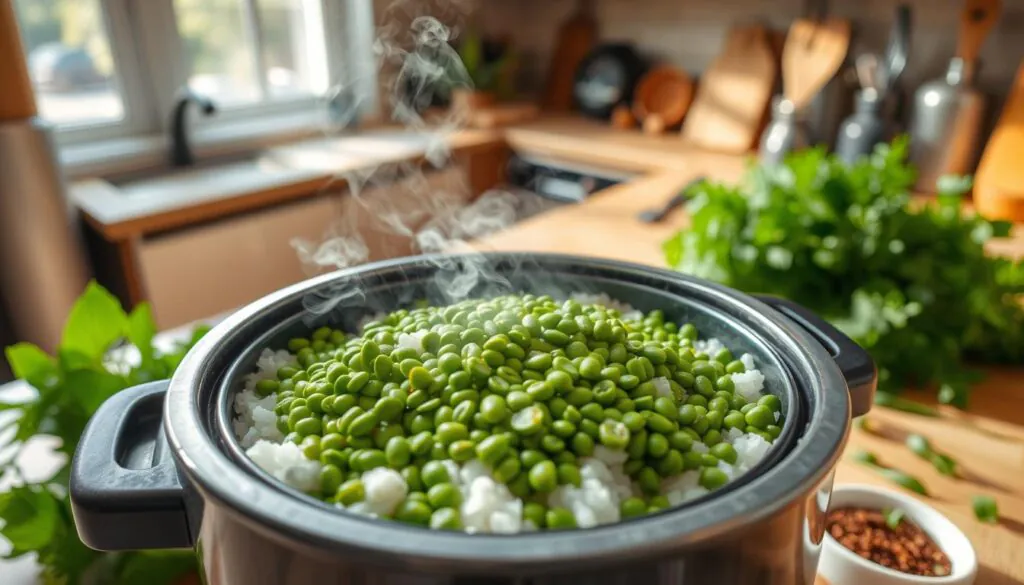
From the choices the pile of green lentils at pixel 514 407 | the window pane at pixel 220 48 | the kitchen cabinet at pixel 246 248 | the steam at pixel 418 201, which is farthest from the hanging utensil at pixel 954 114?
the window pane at pixel 220 48

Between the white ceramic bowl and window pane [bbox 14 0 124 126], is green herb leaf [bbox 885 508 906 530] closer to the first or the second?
the white ceramic bowl

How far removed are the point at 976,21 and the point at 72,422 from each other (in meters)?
2.61

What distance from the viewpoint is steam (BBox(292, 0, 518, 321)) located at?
91cm


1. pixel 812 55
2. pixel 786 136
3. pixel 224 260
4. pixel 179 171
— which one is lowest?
pixel 224 260

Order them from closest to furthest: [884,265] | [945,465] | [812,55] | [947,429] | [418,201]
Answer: [945,465] → [947,429] → [884,265] → [812,55] → [418,201]

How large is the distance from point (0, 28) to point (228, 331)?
1935mm

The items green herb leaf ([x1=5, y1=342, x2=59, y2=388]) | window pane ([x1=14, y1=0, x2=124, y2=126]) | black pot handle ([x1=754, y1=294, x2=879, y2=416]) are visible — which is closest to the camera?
black pot handle ([x1=754, y1=294, x2=879, y2=416])

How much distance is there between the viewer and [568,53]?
3.75 m

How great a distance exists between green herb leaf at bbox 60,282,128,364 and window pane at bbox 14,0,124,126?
7.20 feet

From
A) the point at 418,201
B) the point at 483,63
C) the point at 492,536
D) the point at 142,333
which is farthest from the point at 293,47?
the point at 492,536

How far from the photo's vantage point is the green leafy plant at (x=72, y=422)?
2.44 feet

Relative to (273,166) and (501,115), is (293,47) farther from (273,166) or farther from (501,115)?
(501,115)

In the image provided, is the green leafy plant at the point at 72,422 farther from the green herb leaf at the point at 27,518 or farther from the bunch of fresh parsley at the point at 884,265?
the bunch of fresh parsley at the point at 884,265

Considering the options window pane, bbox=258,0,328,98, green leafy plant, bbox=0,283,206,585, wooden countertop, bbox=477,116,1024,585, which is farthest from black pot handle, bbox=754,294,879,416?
window pane, bbox=258,0,328,98
